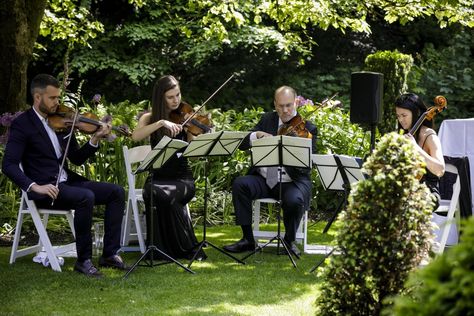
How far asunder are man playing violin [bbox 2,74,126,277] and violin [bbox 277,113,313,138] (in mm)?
1628

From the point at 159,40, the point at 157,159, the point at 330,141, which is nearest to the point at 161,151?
the point at 157,159

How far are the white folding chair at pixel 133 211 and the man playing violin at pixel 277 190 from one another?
81 cm

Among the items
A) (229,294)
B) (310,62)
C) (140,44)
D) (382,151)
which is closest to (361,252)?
(382,151)

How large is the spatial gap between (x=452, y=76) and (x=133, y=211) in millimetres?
8441

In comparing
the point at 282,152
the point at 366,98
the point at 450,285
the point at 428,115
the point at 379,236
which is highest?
the point at 366,98

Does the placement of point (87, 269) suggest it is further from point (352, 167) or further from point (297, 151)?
point (352, 167)

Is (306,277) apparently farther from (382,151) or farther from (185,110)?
(382,151)

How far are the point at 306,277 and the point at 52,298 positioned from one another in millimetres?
1951

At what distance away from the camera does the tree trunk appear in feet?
26.2

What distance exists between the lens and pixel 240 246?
22.7ft

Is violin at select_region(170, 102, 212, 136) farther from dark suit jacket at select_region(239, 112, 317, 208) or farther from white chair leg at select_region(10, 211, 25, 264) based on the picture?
white chair leg at select_region(10, 211, 25, 264)

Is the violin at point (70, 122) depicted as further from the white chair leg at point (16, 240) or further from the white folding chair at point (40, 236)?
the white chair leg at point (16, 240)

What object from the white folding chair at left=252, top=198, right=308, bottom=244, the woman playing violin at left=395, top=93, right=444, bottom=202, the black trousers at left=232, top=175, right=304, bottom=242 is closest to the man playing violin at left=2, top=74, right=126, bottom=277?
the black trousers at left=232, top=175, right=304, bottom=242

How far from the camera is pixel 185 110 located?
262 inches
